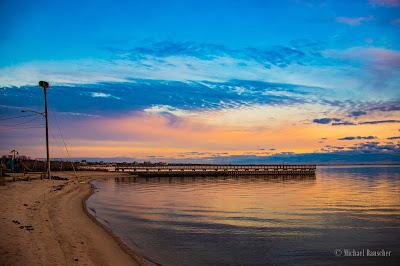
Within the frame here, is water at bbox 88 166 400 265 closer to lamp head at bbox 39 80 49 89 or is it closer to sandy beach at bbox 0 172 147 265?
sandy beach at bbox 0 172 147 265

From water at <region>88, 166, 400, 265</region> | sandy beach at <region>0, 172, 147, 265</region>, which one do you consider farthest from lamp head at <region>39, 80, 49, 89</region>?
sandy beach at <region>0, 172, 147, 265</region>

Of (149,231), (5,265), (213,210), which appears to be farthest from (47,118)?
(5,265)

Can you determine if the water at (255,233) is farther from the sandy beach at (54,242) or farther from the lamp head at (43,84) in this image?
the lamp head at (43,84)

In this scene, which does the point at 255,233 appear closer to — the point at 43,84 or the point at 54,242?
the point at 54,242

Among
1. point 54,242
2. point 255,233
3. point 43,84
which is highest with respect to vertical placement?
point 43,84

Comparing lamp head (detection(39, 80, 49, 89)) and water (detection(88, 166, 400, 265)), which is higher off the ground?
lamp head (detection(39, 80, 49, 89))

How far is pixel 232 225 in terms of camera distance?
21.4 meters

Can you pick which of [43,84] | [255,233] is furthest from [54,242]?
[43,84]

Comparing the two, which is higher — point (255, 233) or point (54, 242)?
point (54, 242)

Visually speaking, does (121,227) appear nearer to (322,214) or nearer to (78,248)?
(78,248)

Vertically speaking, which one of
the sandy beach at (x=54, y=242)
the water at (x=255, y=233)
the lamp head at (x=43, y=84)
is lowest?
the water at (x=255, y=233)

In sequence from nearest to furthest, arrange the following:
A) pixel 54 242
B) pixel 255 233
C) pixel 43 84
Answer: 1. pixel 54 242
2. pixel 255 233
3. pixel 43 84

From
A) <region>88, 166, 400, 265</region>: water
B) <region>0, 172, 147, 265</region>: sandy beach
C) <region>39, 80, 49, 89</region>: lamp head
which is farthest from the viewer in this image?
<region>39, 80, 49, 89</region>: lamp head

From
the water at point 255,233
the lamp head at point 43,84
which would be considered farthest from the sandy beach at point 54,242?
the lamp head at point 43,84
